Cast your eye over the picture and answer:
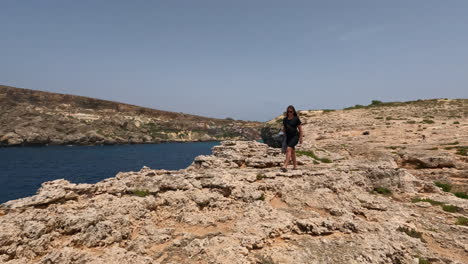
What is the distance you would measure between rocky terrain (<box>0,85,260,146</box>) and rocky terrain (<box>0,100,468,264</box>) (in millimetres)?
113229

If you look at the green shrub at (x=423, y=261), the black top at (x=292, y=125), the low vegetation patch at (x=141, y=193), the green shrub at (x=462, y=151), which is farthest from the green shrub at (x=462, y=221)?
the low vegetation patch at (x=141, y=193)

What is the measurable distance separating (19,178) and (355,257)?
181ft

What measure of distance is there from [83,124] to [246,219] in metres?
129

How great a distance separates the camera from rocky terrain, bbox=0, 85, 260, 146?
335ft

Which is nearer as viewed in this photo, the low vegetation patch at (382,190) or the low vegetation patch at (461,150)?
the low vegetation patch at (382,190)

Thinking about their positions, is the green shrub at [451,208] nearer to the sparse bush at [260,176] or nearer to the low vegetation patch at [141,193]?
Result: the sparse bush at [260,176]

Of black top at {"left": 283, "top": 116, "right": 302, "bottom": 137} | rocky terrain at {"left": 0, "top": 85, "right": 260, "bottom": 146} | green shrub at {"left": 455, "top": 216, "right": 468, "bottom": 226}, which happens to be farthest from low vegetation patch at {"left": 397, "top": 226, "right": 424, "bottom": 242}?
rocky terrain at {"left": 0, "top": 85, "right": 260, "bottom": 146}

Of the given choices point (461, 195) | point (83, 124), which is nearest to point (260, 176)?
point (461, 195)

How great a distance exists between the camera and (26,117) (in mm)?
107750

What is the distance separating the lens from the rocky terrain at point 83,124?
102125 mm

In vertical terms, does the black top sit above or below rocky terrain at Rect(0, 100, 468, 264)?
above

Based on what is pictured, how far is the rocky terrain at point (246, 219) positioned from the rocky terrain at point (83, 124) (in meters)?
113

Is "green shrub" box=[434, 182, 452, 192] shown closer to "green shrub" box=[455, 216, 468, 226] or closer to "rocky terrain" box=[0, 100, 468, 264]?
"rocky terrain" box=[0, 100, 468, 264]

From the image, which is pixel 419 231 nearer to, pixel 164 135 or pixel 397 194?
pixel 397 194
